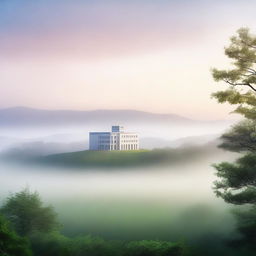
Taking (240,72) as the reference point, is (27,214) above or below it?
below

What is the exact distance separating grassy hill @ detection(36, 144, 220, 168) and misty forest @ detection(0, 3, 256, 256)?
0.12 feet

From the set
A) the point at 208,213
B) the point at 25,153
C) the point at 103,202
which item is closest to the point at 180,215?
the point at 208,213

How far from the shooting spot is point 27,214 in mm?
9852

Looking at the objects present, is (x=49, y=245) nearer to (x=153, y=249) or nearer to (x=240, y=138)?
(x=153, y=249)

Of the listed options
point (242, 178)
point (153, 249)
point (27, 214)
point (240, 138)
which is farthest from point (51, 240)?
point (240, 138)

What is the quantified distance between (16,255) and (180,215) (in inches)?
217

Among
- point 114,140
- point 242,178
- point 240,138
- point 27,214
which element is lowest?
point 27,214

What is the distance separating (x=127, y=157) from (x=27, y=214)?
13.2 feet

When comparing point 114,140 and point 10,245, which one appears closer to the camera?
point 10,245

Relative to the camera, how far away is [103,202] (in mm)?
12203

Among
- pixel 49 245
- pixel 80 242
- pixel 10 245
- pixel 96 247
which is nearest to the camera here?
pixel 10 245

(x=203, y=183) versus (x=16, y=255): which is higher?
(x=203, y=183)

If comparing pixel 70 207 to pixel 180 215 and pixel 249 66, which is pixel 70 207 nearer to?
pixel 180 215

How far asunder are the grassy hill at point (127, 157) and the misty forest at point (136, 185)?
0.12ft
